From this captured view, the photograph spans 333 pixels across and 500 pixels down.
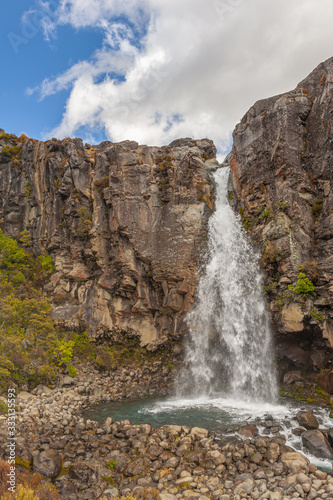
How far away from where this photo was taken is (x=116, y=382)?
2327 cm

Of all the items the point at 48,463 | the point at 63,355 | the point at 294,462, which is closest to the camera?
the point at 294,462

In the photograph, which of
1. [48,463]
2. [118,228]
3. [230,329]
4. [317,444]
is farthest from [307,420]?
[118,228]

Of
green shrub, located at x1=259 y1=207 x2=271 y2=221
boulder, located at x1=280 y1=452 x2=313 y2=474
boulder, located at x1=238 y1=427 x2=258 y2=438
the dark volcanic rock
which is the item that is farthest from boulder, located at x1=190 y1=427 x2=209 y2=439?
green shrub, located at x1=259 y1=207 x2=271 y2=221

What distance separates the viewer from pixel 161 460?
12164mm

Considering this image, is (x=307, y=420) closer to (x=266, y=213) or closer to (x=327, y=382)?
(x=327, y=382)

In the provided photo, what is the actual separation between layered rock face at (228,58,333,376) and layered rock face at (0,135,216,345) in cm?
529

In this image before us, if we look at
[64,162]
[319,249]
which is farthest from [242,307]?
[64,162]

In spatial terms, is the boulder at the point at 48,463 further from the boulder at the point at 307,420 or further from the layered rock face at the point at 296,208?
the layered rock face at the point at 296,208

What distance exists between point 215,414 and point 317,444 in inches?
230

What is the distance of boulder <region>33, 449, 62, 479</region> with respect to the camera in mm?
11432

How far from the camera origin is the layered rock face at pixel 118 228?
2545 centimetres

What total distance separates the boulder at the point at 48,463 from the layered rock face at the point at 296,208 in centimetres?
1439

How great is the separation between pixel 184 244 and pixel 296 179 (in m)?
9.84

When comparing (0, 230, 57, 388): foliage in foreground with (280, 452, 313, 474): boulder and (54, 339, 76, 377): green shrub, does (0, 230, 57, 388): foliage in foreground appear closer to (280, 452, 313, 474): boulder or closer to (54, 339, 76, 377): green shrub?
(54, 339, 76, 377): green shrub
